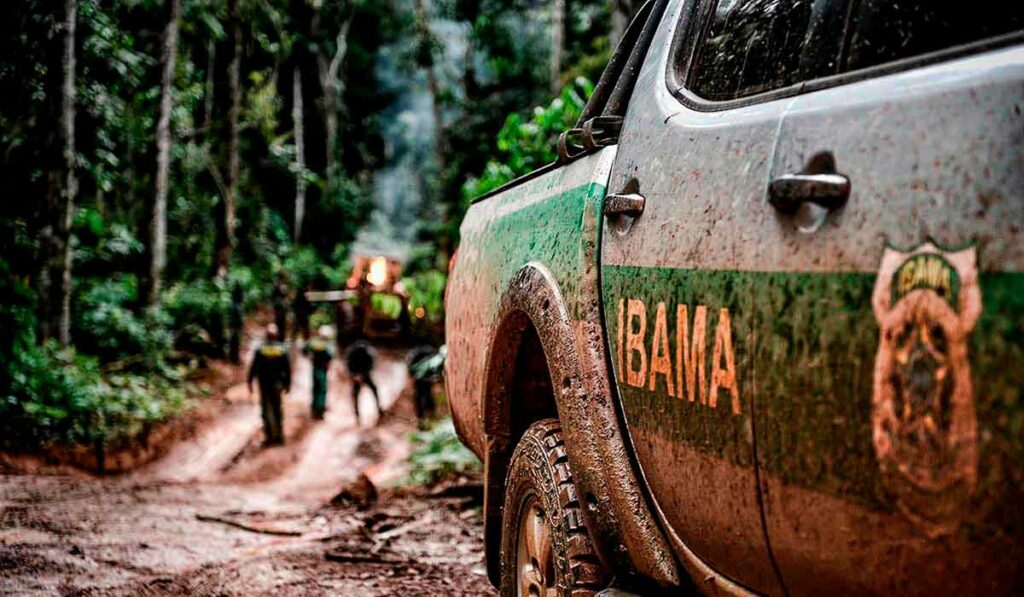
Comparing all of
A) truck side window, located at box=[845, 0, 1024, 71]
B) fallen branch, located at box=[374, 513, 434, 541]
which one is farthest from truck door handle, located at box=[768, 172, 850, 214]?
fallen branch, located at box=[374, 513, 434, 541]

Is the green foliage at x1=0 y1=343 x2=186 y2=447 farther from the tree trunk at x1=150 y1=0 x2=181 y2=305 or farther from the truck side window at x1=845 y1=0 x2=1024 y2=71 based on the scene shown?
the truck side window at x1=845 y1=0 x2=1024 y2=71

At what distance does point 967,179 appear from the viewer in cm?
109

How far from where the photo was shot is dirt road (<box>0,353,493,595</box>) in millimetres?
4383

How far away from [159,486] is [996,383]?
8668 millimetres

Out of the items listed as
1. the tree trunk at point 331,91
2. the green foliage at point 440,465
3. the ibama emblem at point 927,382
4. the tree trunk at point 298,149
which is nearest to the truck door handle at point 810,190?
the ibama emblem at point 927,382

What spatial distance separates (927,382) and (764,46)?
93 cm

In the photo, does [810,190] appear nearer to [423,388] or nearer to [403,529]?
[403,529]

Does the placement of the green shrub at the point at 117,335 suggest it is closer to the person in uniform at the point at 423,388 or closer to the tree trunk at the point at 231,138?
the person in uniform at the point at 423,388

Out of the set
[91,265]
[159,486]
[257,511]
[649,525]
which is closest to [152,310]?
[91,265]

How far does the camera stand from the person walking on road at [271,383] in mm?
12195

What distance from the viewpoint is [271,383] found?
40.0ft

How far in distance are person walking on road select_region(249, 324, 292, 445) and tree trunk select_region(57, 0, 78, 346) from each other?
275 centimetres

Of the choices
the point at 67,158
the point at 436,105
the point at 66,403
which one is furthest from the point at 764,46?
the point at 436,105

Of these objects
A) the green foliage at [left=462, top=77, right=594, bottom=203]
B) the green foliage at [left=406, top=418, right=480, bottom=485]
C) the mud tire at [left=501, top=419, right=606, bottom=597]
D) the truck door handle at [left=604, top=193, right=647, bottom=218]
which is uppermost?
the green foliage at [left=462, top=77, right=594, bottom=203]
